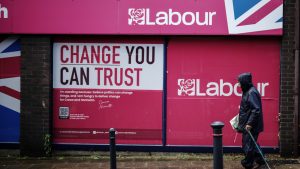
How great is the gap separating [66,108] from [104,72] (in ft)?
3.54

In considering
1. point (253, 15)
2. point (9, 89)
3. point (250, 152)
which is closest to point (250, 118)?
point (250, 152)

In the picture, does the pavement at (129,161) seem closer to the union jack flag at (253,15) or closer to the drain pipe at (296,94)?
the drain pipe at (296,94)

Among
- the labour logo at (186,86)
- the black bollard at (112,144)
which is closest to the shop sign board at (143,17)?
the labour logo at (186,86)

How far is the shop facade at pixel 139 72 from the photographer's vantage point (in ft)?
30.6

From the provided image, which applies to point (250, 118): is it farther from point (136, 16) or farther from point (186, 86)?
point (136, 16)

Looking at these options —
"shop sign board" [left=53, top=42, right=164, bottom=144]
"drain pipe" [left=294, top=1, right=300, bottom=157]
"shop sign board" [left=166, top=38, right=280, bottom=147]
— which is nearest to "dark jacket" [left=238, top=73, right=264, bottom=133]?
"shop sign board" [left=166, top=38, right=280, bottom=147]

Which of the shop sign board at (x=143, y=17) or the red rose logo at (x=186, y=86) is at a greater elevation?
the shop sign board at (x=143, y=17)

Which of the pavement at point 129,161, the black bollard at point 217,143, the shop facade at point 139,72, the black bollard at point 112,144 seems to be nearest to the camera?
the black bollard at point 217,143

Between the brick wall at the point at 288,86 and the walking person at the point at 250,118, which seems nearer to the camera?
the walking person at the point at 250,118

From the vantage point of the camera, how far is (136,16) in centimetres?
935

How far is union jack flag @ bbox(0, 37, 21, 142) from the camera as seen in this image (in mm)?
9703

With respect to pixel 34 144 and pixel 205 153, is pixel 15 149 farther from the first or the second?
pixel 205 153

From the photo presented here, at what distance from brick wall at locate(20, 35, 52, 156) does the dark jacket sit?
3.90m

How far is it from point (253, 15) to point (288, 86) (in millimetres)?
1550
